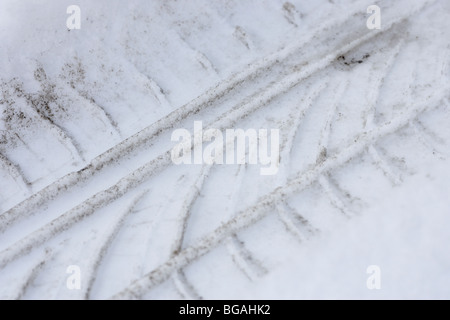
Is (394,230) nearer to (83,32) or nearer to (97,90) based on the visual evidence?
(97,90)

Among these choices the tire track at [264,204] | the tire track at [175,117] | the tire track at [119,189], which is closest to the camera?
the tire track at [264,204]

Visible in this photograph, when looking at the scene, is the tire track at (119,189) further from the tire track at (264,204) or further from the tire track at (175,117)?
the tire track at (264,204)

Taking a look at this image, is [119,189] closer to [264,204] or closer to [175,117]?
[175,117]

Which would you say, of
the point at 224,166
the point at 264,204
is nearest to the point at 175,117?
the point at 224,166

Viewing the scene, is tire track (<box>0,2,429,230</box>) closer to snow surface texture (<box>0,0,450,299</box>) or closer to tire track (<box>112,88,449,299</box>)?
snow surface texture (<box>0,0,450,299</box>)

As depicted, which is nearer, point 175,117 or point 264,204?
point 264,204

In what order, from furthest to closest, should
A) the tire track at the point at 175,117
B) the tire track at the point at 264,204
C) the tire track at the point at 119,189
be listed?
the tire track at the point at 175,117 → the tire track at the point at 119,189 → the tire track at the point at 264,204

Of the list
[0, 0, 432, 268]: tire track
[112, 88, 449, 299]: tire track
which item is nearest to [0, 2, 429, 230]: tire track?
[0, 0, 432, 268]: tire track

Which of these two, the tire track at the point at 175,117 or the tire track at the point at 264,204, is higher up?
the tire track at the point at 175,117

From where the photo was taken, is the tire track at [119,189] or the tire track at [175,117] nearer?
Answer: the tire track at [119,189]

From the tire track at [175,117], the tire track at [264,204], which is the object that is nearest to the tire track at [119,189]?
the tire track at [175,117]
